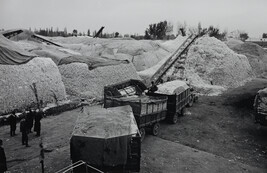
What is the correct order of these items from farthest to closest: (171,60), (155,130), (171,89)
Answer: (171,60)
(171,89)
(155,130)

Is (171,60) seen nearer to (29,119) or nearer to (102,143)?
(29,119)

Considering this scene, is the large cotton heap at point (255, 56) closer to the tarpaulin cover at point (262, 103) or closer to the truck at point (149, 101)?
the tarpaulin cover at point (262, 103)

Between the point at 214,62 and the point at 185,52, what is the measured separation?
5522mm

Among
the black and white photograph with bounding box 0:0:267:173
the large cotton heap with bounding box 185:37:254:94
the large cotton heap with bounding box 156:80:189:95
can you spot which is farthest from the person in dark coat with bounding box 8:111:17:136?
the large cotton heap with bounding box 185:37:254:94

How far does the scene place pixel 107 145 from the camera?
25.2 feet

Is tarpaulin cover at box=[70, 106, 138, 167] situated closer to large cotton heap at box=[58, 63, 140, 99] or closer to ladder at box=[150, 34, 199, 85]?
large cotton heap at box=[58, 63, 140, 99]

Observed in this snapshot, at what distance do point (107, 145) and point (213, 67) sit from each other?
2367 centimetres

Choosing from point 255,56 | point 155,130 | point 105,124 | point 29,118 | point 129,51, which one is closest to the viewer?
point 105,124

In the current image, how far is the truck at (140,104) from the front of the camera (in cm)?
1193

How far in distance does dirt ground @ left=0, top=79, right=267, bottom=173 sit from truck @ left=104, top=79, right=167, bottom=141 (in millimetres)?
835

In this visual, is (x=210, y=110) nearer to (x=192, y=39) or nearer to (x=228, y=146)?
(x=228, y=146)

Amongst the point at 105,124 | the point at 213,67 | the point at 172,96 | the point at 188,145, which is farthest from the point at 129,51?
the point at 105,124

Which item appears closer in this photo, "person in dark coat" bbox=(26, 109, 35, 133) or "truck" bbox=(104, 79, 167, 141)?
"truck" bbox=(104, 79, 167, 141)

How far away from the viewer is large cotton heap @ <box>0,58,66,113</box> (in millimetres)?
15258
